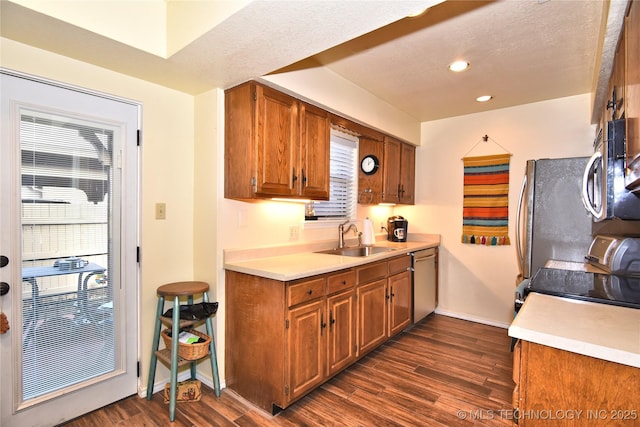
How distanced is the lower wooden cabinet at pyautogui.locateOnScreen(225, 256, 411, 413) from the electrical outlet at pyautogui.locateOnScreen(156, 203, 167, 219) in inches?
24.7

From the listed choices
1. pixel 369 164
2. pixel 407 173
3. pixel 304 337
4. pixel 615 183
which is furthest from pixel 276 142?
pixel 407 173

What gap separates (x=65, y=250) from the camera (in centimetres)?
192

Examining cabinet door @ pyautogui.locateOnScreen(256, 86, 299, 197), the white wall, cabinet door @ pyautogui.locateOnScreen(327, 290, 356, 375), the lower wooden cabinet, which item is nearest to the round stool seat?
the lower wooden cabinet

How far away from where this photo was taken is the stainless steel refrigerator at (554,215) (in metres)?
2.55

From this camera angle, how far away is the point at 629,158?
46.7 inches

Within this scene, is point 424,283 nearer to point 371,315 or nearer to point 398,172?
point 371,315

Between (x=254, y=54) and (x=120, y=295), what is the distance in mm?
1769

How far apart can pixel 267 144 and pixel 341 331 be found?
147cm

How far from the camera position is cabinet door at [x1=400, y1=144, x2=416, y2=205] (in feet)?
12.8

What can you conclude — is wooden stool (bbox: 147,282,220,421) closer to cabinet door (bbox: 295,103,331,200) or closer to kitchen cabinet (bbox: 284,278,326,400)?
kitchen cabinet (bbox: 284,278,326,400)

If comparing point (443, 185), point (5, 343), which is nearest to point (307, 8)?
point (5, 343)

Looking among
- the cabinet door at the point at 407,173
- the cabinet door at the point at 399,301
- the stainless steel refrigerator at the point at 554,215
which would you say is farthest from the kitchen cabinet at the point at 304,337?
the cabinet door at the point at 407,173

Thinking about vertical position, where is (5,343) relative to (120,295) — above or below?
below

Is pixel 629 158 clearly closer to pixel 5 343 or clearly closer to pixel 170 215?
pixel 170 215
